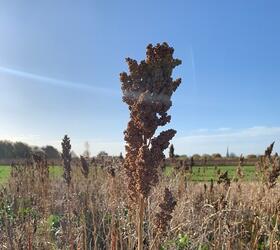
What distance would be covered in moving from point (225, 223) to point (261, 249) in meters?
1.60

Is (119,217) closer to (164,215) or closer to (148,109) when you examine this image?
(164,215)

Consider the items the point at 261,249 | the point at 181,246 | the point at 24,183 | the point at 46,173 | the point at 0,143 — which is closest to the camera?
the point at 181,246

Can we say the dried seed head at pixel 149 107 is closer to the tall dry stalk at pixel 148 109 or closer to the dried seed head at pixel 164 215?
the tall dry stalk at pixel 148 109

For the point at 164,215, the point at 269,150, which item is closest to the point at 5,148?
the point at 269,150

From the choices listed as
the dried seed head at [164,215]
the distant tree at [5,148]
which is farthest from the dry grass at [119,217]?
the distant tree at [5,148]

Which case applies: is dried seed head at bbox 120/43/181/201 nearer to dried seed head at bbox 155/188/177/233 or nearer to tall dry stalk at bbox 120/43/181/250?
tall dry stalk at bbox 120/43/181/250

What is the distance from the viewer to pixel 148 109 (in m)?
2.71

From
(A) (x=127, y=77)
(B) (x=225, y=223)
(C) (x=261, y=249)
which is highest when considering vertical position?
(A) (x=127, y=77)

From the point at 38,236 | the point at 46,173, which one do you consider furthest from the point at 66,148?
the point at 46,173

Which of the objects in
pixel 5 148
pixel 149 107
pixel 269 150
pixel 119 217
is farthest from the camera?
pixel 5 148

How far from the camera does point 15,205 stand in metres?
9.74

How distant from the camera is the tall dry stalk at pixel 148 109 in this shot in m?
2.70

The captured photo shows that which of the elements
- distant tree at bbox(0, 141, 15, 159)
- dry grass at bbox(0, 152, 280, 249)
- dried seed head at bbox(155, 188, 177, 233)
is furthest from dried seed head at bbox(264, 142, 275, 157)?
distant tree at bbox(0, 141, 15, 159)

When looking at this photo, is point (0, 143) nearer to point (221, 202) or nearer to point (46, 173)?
point (46, 173)
